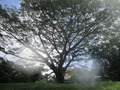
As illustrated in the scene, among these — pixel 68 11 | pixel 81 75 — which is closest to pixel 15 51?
pixel 68 11

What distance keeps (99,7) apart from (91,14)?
27.8 inches

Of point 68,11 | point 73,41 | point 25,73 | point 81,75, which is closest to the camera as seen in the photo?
point 68,11

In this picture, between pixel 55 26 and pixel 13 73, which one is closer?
pixel 55 26

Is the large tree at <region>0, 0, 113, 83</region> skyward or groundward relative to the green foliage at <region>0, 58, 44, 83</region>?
skyward

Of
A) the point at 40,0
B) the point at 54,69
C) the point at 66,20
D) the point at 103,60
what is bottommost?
the point at 54,69

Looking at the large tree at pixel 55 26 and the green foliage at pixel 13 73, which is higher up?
the large tree at pixel 55 26

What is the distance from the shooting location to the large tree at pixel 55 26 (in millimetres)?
8906

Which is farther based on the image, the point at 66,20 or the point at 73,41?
the point at 73,41

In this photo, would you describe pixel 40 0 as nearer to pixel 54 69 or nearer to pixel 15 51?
pixel 15 51

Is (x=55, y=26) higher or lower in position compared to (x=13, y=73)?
higher

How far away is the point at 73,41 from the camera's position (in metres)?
12.8

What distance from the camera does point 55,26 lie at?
34.8ft

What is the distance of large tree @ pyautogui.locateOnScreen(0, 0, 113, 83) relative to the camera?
8.91 metres

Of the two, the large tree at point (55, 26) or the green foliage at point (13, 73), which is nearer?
the large tree at point (55, 26)
